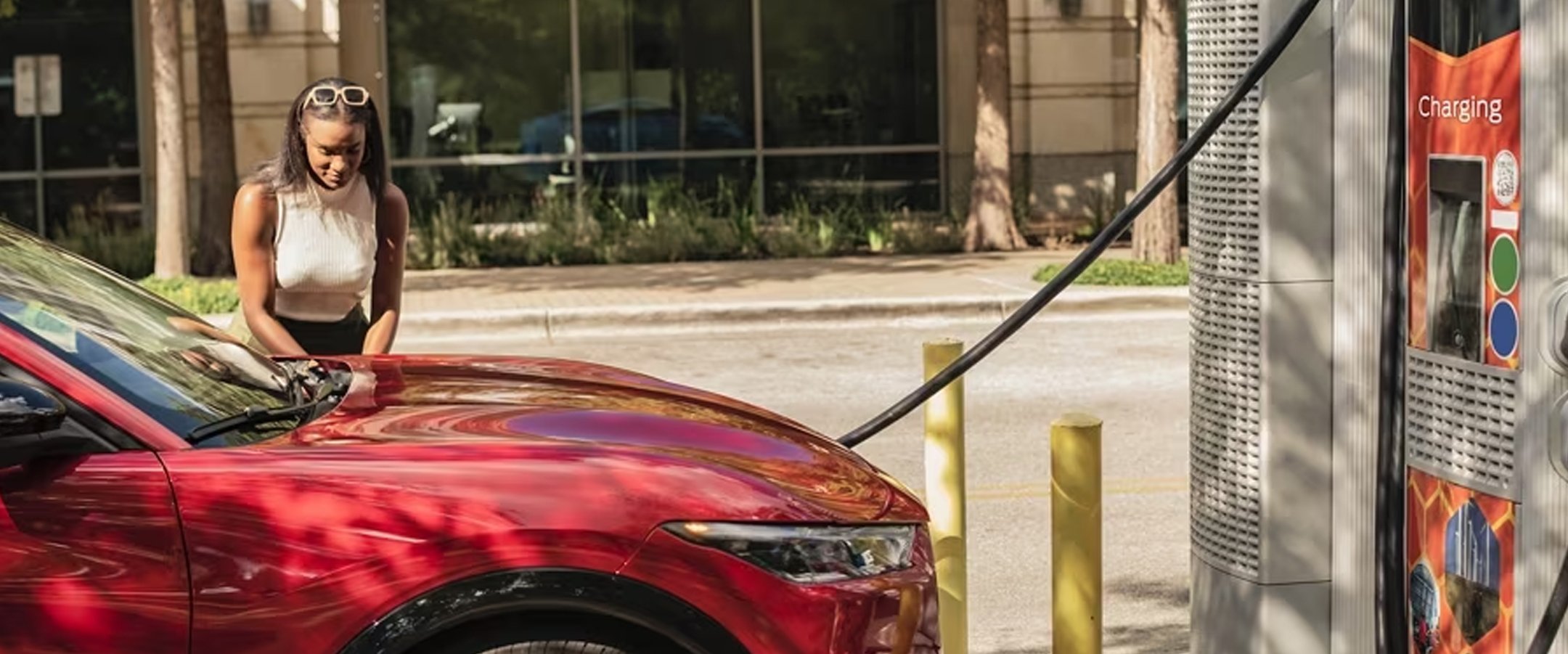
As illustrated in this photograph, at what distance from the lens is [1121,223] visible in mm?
5727

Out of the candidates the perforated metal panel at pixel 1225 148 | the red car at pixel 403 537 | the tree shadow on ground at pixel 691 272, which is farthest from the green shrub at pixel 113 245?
the red car at pixel 403 537

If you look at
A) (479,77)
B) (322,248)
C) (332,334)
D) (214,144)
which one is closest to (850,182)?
(479,77)

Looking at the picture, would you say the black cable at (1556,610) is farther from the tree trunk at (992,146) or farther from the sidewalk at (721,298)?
the tree trunk at (992,146)

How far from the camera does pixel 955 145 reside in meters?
24.8

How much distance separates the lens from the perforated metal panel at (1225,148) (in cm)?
520

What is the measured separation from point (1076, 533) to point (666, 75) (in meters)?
19.3

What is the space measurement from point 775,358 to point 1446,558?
394 inches

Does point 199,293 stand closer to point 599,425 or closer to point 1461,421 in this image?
point 599,425

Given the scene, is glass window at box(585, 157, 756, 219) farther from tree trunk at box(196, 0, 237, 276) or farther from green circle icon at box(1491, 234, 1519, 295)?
green circle icon at box(1491, 234, 1519, 295)

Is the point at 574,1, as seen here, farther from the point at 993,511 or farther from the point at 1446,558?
the point at 1446,558

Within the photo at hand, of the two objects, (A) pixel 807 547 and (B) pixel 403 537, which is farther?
(A) pixel 807 547

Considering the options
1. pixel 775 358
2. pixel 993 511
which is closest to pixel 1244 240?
pixel 993 511

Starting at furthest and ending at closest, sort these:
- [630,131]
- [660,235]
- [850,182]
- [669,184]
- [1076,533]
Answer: [850,182] → [630,131] → [669,184] → [660,235] → [1076,533]

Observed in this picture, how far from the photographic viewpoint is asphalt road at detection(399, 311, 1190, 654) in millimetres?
7680
